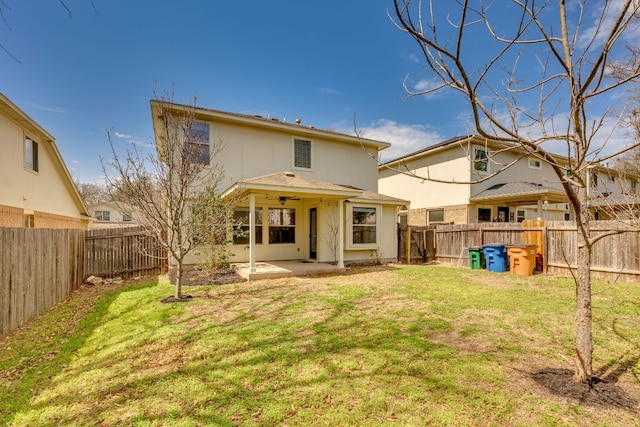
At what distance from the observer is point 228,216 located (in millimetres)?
8836

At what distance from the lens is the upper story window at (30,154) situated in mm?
10320

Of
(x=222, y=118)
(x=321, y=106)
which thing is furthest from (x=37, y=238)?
(x=321, y=106)

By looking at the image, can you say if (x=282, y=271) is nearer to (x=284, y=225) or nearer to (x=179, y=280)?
(x=284, y=225)

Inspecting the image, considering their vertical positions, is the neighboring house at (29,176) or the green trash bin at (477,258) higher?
the neighboring house at (29,176)

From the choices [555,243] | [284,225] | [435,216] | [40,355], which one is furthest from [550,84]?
[435,216]

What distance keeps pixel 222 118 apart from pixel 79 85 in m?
5.16

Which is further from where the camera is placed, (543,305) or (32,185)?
(32,185)

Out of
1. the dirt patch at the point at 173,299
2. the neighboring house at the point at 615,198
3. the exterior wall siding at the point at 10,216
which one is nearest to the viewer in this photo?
the neighboring house at the point at 615,198

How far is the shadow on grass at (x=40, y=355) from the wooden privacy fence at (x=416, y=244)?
10890 mm

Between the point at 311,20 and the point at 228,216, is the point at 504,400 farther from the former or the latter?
the point at 311,20

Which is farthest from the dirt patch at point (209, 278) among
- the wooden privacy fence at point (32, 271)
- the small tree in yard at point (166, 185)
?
the wooden privacy fence at point (32, 271)

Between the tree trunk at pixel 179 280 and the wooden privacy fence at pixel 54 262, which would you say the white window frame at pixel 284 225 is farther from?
the tree trunk at pixel 179 280

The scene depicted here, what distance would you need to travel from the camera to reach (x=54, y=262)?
6559 mm

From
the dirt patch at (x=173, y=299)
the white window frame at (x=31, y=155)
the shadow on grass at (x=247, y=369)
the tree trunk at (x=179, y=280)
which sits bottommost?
the shadow on grass at (x=247, y=369)
